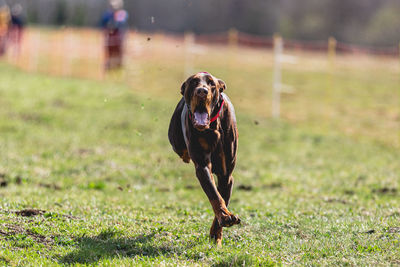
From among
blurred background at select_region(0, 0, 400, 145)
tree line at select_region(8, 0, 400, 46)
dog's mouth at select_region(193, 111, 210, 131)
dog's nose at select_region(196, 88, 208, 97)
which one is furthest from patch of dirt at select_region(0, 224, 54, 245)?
tree line at select_region(8, 0, 400, 46)

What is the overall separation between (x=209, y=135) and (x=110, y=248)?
5.31 ft

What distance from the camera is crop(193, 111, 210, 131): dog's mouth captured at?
5309 mm

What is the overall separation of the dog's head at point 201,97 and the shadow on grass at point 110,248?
1.49 m

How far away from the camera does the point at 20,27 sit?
35.9 metres

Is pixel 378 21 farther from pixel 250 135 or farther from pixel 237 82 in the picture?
pixel 250 135

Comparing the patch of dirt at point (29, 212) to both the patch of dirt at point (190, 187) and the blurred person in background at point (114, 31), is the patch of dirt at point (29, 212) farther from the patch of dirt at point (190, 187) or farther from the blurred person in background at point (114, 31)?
the blurred person in background at point (114, 31)

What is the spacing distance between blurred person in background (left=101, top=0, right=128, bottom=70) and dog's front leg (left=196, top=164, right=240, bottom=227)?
21498 mm

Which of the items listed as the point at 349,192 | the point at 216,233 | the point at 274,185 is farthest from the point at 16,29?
the point at 216,233

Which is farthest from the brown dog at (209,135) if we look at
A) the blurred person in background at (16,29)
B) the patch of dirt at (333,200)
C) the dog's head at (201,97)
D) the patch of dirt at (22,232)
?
the blurred person in background at (16,29)

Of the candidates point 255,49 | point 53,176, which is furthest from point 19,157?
point 255,49

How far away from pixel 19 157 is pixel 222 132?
866 cm

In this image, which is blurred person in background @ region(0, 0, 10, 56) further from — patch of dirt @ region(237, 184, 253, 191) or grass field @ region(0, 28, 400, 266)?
patch of dirt @ region(237, 184, 253, 191)

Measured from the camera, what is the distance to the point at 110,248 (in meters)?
5.98

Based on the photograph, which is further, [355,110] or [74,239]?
[355,110]
